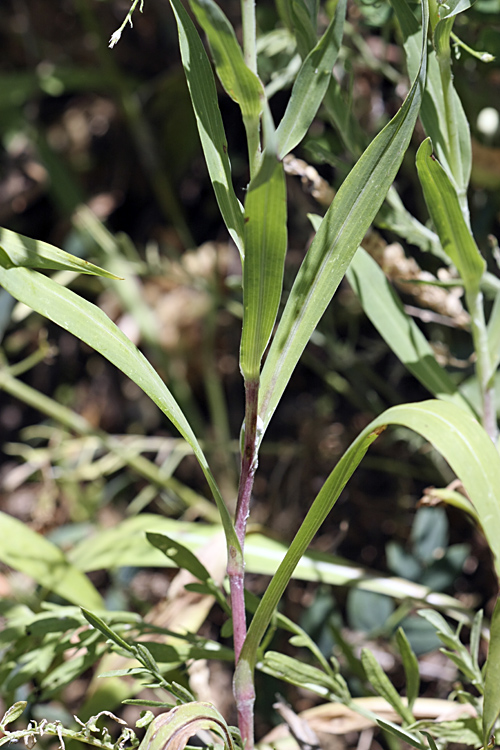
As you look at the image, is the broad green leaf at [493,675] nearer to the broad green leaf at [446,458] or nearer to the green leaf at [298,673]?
the broad green leaf at [446,458]

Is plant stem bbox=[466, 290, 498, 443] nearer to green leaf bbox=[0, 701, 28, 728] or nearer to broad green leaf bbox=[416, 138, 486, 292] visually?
broad green leaf bbox=[416, 138, 486, 292]

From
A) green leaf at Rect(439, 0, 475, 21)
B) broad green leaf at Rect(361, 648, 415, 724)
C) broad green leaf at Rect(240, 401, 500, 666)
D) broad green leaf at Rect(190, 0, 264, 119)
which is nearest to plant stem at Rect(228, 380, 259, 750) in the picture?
broad green leaf at Rect(240, 401, 500, 666)

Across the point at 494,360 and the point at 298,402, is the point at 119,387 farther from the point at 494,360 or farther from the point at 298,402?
the point at 494,360

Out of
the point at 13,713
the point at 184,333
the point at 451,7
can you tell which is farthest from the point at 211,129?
the point at 184,333

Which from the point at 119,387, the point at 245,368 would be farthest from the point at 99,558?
the point at 119,387

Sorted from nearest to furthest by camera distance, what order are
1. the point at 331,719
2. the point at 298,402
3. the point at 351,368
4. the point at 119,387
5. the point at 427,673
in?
the point at 331,719 → the point at 427,673 → the point at 351,368 → the point at 298,402 → the point at 119,387

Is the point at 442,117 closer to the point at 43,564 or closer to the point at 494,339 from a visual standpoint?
the point at 494,339
